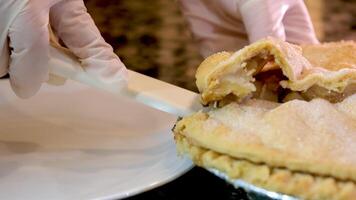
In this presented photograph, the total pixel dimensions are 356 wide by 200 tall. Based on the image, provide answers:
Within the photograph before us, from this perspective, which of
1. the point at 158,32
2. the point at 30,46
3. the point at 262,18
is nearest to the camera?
the point at 30,46

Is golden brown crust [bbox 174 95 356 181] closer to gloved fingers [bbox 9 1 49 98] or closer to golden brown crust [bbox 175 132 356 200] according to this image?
golden brown crust [bbox 175 132 356 200]

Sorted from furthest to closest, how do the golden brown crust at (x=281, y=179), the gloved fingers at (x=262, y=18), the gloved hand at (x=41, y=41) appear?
the gloved fingers at (x=262, y=18) < the gloved hand at (x=41, y=41) < the golden brown crust at (x=281, y=179)

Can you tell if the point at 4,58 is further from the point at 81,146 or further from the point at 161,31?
the point at 161,31

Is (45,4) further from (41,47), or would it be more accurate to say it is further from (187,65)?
(187,65)

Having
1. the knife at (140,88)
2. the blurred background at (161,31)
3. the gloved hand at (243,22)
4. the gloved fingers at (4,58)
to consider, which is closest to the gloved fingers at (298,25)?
the gloved hand at (243,22)

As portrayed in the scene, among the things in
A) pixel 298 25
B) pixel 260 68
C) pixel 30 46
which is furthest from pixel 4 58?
pixel 298 25

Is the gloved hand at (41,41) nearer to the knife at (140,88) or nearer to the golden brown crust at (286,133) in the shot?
the knife at (140,88)
